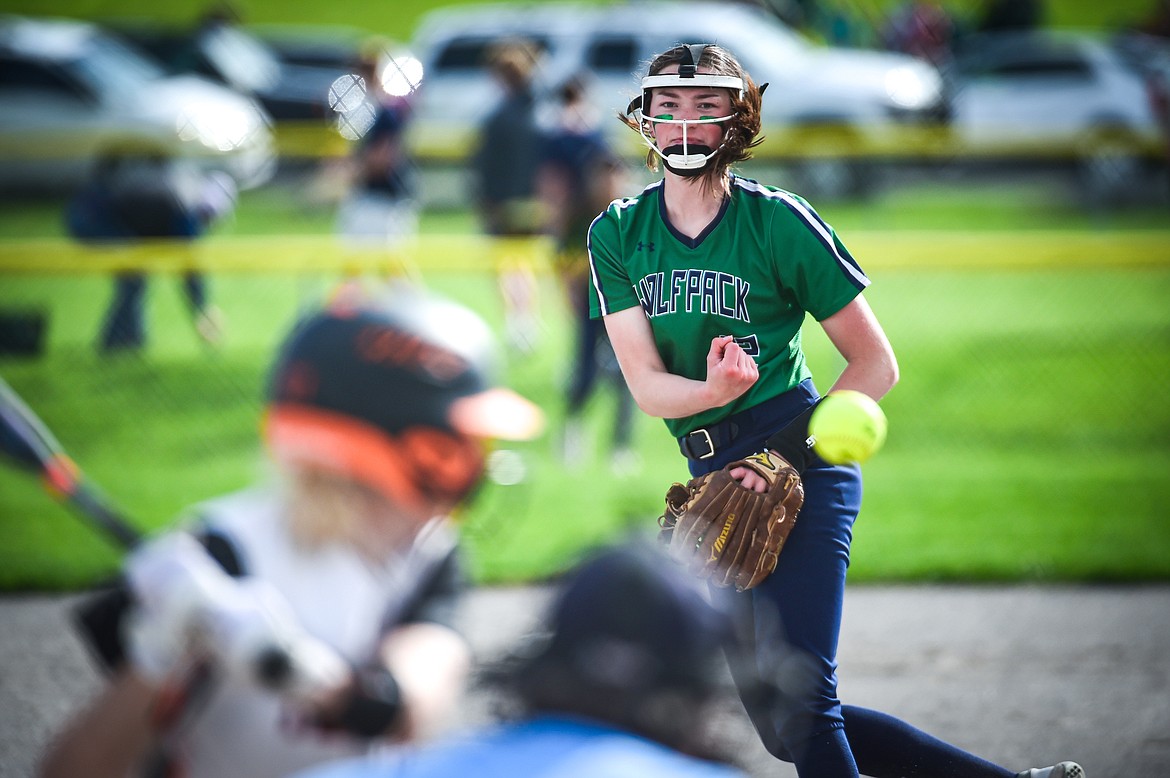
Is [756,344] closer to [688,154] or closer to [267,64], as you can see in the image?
[688,154]

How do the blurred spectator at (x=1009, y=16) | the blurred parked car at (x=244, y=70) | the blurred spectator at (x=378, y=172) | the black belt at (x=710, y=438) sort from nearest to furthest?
the black belt at (x=710, y=438) < the blurred spectator at (x=378, y=172) < the blurred parked car at (x=244, y=70) < the blurred spectator at (x=1009, y=16)

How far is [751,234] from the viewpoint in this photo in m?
3.49

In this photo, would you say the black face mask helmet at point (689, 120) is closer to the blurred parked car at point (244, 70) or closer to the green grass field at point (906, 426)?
the green grass field at point (906, 426)

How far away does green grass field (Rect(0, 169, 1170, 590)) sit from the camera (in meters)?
7.50

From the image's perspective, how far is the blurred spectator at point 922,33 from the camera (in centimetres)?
2181

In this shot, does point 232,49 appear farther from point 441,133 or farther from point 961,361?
point 961,361

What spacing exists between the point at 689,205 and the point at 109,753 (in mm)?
2067

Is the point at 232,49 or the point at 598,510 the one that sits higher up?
the point at 232,49

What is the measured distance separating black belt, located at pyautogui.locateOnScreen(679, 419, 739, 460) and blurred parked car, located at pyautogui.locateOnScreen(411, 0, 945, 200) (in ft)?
43.1

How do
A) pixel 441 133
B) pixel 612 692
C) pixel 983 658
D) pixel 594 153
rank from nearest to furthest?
pixel 612 692
pixel 983 658
pixel 594 153
pixel 441 133

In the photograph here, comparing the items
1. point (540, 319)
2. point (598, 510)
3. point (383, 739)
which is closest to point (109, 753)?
point (383, 739)

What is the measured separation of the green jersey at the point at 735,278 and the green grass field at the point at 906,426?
2.99 metres

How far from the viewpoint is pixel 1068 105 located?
18.9 metres

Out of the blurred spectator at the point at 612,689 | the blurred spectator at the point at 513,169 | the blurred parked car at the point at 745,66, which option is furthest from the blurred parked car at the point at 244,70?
the blurred spectator at the point at 612,689
